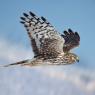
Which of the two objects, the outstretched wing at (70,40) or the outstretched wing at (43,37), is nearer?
the outstretched wing at (43,37)

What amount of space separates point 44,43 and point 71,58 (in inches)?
42.9

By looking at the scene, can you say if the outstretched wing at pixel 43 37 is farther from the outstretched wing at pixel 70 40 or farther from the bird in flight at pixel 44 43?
the outstretched wing at pixel 70 40

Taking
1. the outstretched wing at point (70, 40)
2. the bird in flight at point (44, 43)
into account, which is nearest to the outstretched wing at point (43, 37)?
the bird in flight at point (44, 43)

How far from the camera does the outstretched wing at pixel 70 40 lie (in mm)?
11633

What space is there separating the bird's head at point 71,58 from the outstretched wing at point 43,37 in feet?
1.05

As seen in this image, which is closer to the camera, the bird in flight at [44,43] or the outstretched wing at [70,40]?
the bird in flight at [44,43]

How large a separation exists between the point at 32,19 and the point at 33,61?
56.3 inches

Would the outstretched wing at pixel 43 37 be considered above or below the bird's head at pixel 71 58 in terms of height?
above

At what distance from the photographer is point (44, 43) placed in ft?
35.6

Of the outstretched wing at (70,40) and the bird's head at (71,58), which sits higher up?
the outstretched wing at (70,40)

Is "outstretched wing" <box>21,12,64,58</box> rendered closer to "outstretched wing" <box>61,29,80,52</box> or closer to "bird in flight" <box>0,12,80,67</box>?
"bird in flight" <box>0,12,80,67</box>

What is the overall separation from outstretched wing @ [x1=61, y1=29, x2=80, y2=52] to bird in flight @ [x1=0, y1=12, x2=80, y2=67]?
427 mm

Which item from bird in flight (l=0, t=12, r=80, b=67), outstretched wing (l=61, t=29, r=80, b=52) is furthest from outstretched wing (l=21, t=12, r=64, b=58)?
outstretched wing (l=61, t=29, r=80, b=52)

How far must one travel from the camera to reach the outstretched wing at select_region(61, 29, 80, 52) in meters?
11.6
